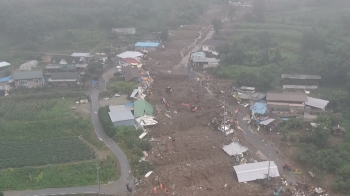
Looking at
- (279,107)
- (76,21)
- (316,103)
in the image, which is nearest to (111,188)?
(279,107)

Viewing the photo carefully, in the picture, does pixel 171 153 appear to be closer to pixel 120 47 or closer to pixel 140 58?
pixel 140 58

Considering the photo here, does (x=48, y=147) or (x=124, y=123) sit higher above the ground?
(x=124, y=123)

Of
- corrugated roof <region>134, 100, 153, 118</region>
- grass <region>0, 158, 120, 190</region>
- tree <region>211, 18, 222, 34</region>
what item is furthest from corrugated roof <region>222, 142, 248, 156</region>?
tree <region>211, 18, 222, 34</region>

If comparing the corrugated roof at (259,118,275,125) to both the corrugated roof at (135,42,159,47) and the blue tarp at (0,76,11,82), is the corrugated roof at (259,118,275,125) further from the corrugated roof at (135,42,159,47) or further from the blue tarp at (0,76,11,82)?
the blue tarp at (0,76,11,82)

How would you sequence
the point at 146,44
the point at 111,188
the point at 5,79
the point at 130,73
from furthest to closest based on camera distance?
the point at 146,44
the point at 130,73
the point at 5,79
the point at 111,188

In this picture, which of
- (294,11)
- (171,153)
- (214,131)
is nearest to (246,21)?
(294,11)

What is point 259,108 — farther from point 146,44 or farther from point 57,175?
point 146,44

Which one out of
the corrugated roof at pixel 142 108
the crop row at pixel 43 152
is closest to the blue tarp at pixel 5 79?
the crop row at pixel 43 152
